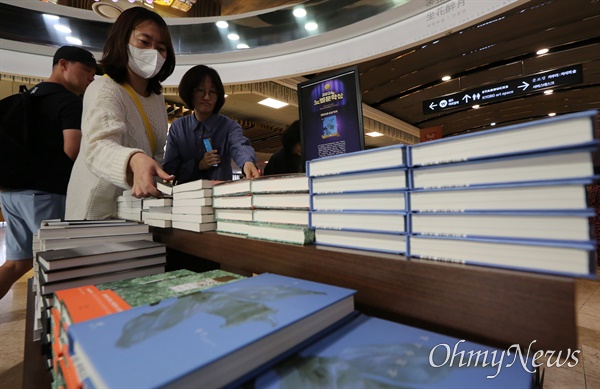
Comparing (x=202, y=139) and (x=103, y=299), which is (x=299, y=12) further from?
(x=103, y=299)

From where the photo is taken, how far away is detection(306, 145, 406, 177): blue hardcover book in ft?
1.62

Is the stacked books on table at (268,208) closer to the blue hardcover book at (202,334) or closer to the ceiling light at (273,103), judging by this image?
the blue hardcover book at (202,334)

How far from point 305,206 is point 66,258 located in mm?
600

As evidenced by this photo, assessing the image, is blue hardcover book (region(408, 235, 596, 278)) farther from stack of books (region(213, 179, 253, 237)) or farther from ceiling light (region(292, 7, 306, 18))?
ceiling light (region(292, 7, 306, 18))

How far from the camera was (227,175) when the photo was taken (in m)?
2.04

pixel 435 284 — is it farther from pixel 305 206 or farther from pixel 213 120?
pixel 213 120

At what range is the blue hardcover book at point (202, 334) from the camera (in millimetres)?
285

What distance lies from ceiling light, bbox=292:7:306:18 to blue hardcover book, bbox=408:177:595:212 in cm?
398

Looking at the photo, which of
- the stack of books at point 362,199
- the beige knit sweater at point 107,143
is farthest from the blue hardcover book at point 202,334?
the beige knit sweater at point 107,143

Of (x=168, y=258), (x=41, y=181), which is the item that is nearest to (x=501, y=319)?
(x=168, y=258)

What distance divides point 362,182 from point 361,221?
2.9 inches

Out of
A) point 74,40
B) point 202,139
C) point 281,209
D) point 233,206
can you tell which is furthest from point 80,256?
point 74,40

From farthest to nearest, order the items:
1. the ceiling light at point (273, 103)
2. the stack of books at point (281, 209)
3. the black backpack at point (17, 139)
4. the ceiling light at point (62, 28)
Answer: the ceiling light at point (273, 103) < the ceiling light at point (62, 28) < the black backpack at point (17, 139) < the stack of books at point (281, 209)

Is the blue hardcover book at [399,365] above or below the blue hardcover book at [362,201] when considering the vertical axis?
below
